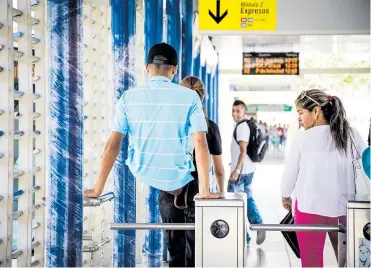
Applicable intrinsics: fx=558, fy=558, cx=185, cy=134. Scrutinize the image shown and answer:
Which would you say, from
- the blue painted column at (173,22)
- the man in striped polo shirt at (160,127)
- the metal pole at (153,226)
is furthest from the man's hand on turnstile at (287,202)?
the blue painted column at (173,22)

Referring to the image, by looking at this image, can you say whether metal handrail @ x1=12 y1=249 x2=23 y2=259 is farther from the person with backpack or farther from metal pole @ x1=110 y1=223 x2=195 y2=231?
metal pole @ x1=110 y1=223 x2=195 y2=231

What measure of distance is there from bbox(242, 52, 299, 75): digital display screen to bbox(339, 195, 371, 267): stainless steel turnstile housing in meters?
9.52

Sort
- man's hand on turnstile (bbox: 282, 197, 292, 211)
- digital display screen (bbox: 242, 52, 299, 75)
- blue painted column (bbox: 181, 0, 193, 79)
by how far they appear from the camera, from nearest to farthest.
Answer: man's hand on turnstile (bbox: 282, 197, 292, 211), blue painted column (bbox: 181, 0, 193, 79), digital display screen (bbox: 242, 52, 299, 75)

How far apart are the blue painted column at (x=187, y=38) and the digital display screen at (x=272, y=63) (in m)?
4.64

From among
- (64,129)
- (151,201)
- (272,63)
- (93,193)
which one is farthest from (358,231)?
(272,63)

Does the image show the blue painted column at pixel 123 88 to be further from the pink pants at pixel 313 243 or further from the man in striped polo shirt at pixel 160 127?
the pink pants at pixel 313 243

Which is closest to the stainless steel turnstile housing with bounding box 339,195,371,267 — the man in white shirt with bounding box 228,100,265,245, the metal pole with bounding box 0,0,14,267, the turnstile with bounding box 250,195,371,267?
the turnstile with bounding box 250,195,371,267

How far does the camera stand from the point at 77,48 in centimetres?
387

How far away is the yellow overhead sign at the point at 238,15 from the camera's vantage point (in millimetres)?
5574

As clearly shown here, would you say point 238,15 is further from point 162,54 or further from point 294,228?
point 294,228

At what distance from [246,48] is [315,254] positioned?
10046 millimetres

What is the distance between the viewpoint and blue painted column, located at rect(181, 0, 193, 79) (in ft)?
22.5

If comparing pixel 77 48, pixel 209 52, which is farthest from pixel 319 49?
pixel 77 48

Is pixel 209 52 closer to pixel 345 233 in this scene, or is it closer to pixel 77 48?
pixel 77 48
